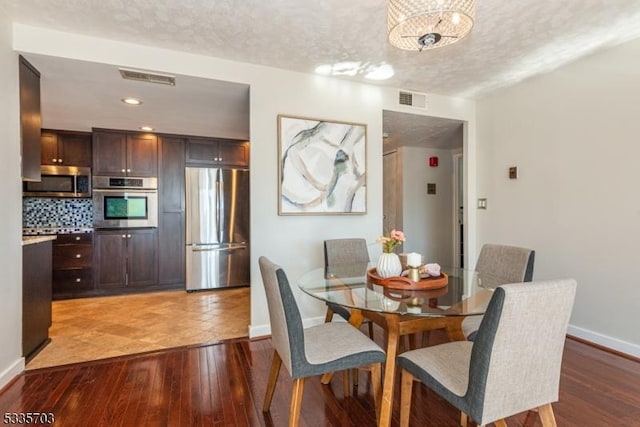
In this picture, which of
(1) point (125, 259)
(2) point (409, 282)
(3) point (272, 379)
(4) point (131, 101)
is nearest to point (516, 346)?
(2) point (409, 282)

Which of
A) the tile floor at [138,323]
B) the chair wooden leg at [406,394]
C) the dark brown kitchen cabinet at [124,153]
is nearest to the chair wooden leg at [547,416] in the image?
the chair wooden leg at [406,394]

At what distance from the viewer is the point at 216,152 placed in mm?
4805

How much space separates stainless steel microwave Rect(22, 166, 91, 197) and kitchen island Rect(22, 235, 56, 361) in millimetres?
1909

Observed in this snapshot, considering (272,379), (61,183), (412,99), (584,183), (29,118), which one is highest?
(412,99)

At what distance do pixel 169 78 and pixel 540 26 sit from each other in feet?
9.40

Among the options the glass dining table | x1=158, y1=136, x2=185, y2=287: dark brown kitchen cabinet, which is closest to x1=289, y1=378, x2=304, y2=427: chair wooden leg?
the glass dining table

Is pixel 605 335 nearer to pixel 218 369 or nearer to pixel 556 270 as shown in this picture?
pixel 556 270

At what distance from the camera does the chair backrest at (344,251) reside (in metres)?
2.70

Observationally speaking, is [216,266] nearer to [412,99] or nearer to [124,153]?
[124,153]

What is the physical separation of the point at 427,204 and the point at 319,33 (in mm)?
3618

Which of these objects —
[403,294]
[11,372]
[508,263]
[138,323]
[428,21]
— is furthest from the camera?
[138,323]

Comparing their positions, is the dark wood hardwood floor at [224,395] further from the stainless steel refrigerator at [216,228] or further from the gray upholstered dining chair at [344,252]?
the stainless steel refrigerator at [216,228]

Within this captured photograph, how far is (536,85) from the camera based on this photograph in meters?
3.15

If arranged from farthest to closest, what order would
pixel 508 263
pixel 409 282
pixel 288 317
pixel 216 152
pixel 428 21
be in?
pixel 216 152 < pixel 508 263 < pixel 409 282 < pixel 428 21 < pixel 288 317
